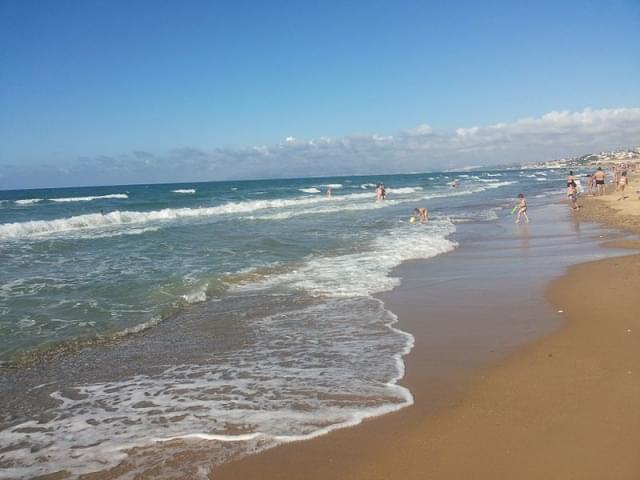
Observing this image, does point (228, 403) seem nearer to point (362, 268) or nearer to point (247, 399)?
point (247, 399)

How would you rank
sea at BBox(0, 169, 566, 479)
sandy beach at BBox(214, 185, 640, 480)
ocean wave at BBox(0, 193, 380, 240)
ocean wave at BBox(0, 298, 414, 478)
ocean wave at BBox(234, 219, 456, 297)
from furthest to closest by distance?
ocean wave at BBox(0, 193, 380, 240) < ocean wave at BBox(234, 219, 456, 297) < sea at BBox(0, 169, 566, 479) < ocean wave at BBox(0, 298, 414, 478) < sandy beach at BBox(214, 185, 640, 480)

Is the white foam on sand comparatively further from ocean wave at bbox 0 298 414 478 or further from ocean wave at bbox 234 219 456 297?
ocean wave at bbox 234 219 456 297

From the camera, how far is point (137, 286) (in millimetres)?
11273

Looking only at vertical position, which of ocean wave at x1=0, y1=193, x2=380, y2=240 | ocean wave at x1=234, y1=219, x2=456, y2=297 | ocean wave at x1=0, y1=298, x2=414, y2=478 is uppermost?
ocean wave at x1=0, y1=193, x2=380, y2=240

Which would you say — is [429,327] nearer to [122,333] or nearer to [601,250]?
[122,333]

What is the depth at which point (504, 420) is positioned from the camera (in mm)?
4363

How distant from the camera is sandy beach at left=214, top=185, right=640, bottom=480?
146 inches

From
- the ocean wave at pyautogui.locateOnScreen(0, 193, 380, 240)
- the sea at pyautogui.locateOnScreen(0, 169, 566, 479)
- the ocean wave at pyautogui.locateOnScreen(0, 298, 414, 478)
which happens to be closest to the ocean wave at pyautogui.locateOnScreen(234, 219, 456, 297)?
the sea at pyautogui.locateOnScreen(0, 169, 566, 479)

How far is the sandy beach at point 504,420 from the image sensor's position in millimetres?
3711

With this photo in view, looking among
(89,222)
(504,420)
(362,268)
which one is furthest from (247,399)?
(89,222)

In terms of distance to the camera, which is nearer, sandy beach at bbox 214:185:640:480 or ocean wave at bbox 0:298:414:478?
sandy beach at bbox 214:185:640:480

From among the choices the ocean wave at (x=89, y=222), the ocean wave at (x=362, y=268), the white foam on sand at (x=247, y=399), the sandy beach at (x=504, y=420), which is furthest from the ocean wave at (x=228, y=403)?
the ocean wave at (x=89, y=222)

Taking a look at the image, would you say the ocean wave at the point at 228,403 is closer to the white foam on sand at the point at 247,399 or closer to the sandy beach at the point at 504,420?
the white foam on sand at the point at 247,399

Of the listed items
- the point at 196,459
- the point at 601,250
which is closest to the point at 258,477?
the point at 196,459
